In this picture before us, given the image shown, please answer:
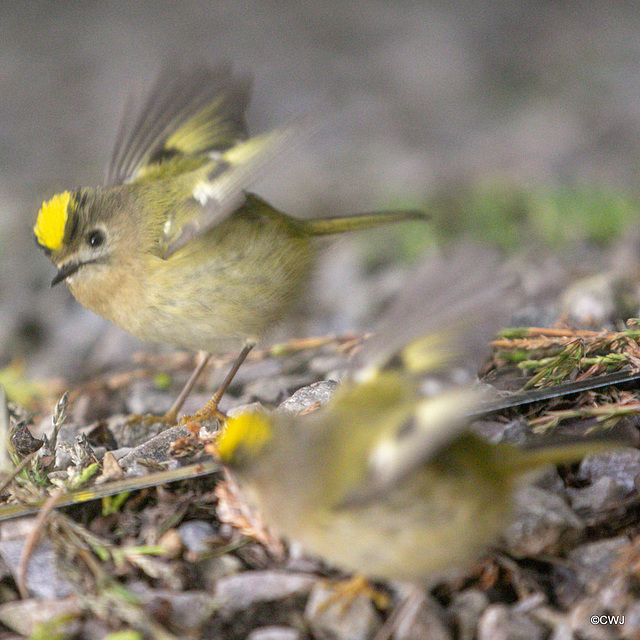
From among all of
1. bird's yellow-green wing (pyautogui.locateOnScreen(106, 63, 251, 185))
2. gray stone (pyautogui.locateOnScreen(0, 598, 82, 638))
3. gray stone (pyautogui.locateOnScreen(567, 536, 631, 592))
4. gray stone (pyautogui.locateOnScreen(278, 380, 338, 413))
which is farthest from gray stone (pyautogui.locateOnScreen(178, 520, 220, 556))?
bird's yellow-green wing (pyautogui.locateOnScreen(106, 63, 251, 185))

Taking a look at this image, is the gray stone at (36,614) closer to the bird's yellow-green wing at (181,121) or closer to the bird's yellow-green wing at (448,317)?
the bird's yellow-green wing at (448,317)

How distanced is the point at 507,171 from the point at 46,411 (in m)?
3.07

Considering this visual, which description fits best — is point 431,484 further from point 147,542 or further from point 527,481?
point 147,542

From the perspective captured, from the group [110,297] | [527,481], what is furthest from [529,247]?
[527,481]

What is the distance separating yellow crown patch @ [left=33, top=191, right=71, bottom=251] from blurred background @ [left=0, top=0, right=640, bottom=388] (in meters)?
1.00

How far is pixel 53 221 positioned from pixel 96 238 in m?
0.14

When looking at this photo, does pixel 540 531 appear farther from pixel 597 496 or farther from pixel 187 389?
pixel 187 389

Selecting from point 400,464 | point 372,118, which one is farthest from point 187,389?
point 372,118

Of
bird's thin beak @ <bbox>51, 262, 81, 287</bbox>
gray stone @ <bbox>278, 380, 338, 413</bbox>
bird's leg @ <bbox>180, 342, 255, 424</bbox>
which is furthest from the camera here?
bird's thin beak @ <bbox>51, 262, 81, 287</bbox>

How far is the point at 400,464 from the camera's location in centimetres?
105

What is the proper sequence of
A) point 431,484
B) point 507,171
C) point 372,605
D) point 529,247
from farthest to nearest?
point 507,171
point 529,247
point 372,605
point 431,484

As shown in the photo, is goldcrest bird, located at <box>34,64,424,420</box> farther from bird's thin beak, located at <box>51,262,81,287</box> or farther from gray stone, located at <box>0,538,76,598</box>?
gray stone, located at <box>0,538,76,598</box>

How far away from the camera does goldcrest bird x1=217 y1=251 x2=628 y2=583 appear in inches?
43.0

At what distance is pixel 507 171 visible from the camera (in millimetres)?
4418
